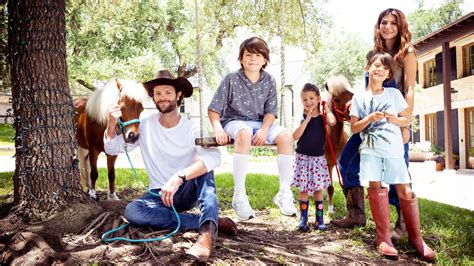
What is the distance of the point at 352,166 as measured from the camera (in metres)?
4.24

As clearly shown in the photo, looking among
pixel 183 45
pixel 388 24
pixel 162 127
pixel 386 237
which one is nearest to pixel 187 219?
pixel 162 127

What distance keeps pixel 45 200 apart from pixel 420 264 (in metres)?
3.24

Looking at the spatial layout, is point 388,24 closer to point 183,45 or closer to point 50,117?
point 50,117

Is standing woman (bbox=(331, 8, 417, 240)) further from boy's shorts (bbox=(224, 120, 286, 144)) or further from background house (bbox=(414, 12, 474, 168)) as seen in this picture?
background house (bbox=(414, 12, 474, 168))

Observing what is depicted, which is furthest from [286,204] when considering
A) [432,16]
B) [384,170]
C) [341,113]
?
[432,16]

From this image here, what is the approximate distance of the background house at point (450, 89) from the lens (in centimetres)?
1254

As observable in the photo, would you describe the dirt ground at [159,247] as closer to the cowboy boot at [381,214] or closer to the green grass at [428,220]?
the cowboy boot at [381,214]

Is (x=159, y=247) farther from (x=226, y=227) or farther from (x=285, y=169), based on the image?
(x=285, y=169)

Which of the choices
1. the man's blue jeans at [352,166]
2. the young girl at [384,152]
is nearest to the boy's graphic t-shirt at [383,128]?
the young girl at [384,152]

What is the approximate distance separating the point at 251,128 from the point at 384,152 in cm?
117

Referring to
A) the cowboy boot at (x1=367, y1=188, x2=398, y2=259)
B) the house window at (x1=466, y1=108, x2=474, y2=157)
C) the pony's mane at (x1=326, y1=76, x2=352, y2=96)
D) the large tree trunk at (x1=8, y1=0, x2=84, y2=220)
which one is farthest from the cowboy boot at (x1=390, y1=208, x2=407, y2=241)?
the house window at (x1=466, y1=108, x2=474, y2=157)

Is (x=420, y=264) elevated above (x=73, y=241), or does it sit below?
below

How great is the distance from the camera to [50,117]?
11.7ft

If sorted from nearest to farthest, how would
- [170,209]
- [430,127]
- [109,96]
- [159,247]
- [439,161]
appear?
[159,247] < [170,209] < [109,96] < [439,161] < [430,127]
